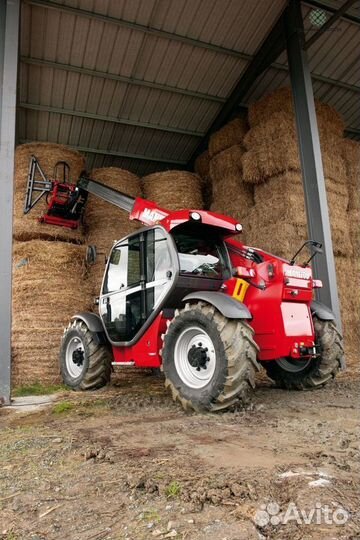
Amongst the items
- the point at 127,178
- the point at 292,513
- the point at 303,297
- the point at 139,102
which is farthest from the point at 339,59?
the point at 292,513

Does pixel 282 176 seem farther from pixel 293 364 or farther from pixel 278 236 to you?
pixel 293 364

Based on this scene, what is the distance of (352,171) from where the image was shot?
7.73m

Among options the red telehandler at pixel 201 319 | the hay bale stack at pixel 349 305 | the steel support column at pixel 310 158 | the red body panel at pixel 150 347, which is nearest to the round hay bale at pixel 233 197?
the steel support column at pixel 310 158

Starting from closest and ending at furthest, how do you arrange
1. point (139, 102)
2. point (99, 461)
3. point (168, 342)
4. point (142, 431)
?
point (99, 461) < point (142, 431) < point (168, 342) < point (139, 102)

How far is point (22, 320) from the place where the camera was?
5.91 meters

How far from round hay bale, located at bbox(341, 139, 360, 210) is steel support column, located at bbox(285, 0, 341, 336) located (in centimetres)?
162

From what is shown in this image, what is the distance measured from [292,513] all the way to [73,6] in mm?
7601

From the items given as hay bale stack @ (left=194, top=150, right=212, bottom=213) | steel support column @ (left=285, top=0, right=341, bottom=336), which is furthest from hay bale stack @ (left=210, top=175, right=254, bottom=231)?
steel support column @ (left=285, top=0, right=341, bottom=336)

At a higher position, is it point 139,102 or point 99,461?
point 139,102

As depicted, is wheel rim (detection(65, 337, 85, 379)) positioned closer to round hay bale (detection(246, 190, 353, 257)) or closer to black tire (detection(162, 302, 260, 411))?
black tire (detection(162, 302, 260, 411))

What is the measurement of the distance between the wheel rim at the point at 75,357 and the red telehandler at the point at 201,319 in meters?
0.01

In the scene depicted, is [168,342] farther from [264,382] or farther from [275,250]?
[275,250]

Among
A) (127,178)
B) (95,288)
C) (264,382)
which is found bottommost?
(264,382)

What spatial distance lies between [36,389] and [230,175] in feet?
16.7
